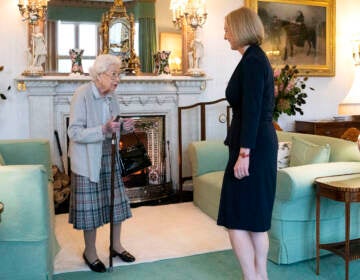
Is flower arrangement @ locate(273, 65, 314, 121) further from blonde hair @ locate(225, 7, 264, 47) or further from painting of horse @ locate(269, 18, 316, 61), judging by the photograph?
blonde hair @ locate(225, 7, 264, 47)

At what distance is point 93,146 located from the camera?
8.39 ft

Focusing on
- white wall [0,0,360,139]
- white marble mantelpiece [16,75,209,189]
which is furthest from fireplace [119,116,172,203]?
white wall [0,0,360,139]

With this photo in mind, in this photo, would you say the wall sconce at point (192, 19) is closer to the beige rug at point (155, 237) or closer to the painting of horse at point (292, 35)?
the painting of horse at point (292, 35)

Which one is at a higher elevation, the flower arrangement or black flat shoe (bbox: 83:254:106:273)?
the flower arrangement

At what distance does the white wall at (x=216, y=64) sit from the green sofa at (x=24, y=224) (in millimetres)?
2229

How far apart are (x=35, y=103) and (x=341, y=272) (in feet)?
10.5

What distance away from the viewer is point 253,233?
81.9 inches

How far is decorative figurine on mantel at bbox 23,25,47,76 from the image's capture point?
4238mm

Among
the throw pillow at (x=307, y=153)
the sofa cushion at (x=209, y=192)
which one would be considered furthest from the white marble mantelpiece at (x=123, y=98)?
the throw pillow at (x=307, y=153)

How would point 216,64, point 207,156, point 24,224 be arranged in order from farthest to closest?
point 216,64
point 207,156
point 24,224

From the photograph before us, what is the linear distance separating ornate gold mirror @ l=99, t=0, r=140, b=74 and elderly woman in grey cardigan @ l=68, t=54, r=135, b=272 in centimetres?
205

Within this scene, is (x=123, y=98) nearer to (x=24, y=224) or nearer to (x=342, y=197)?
(x=24, y=224)

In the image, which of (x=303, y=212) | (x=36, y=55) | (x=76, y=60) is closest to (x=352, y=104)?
(x=303, y=212)

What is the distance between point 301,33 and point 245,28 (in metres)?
3.77
